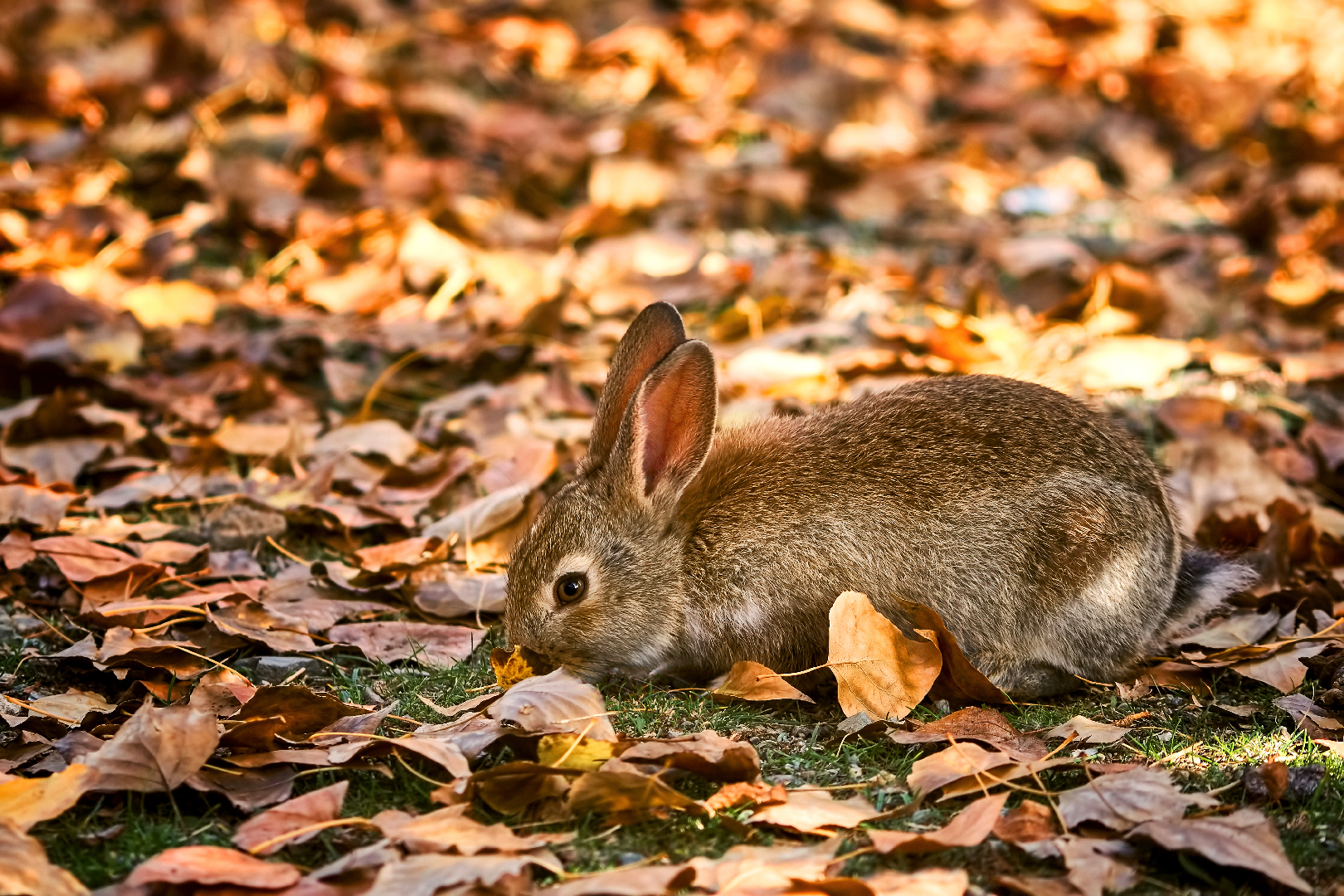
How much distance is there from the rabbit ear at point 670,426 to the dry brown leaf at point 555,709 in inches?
38.1

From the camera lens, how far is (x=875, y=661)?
159 inches

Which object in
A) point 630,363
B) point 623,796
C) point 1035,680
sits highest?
point 630,363

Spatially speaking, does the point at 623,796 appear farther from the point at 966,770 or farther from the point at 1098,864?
the point at 1098,864

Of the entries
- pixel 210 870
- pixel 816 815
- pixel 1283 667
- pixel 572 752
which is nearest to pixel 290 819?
pixel 210 870

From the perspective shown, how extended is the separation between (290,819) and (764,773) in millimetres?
1209

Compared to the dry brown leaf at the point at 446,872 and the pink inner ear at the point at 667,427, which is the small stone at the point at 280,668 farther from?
the dry brown leaf at the point at 446,872

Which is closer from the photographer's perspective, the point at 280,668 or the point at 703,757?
the point at 703,757

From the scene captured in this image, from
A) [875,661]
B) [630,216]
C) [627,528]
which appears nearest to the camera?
[875,661]

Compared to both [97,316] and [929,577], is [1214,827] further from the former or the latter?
[97,316]

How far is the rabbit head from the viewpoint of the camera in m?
4.45

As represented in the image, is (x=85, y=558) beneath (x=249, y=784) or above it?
above

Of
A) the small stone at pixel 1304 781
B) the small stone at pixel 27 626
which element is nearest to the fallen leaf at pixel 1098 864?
the small stone at pixel 1304 781

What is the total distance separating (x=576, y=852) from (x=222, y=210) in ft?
18.4

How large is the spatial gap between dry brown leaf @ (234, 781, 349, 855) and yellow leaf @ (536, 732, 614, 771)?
486 mm
